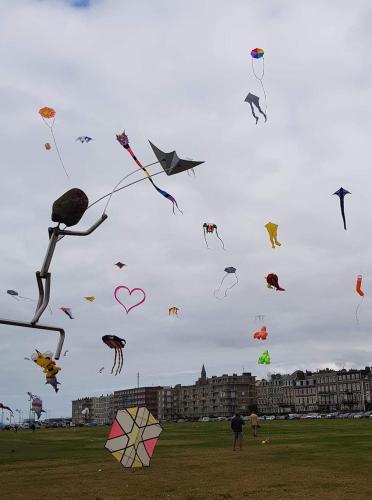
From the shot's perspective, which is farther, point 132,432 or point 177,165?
point 132,432

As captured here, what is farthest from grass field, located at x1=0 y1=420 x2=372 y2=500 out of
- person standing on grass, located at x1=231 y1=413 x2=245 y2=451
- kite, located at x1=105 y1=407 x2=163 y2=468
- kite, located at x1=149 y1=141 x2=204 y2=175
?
kite, located at x1=149 y1=141 x2=204 y2=175

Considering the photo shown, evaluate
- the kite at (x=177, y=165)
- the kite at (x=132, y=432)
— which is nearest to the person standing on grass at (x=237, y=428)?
the kite at (x=132, y=432)

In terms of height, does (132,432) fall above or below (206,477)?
above

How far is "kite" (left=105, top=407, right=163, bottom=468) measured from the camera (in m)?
17.7

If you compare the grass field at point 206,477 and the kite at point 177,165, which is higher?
the kite at point 177,165

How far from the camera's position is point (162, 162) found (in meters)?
4.64

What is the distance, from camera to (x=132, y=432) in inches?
705

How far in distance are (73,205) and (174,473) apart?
17021mm

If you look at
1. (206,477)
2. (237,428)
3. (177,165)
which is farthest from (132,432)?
(177,165)

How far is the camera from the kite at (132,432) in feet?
58.1

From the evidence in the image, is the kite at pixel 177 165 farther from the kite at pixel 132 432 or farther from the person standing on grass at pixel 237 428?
the person standing on grass at pixel 237 428

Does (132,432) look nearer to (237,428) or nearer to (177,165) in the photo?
(237,428)

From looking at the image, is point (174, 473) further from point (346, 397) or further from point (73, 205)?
point (346, 397)

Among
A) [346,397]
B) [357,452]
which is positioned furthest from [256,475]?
[346,397]
